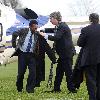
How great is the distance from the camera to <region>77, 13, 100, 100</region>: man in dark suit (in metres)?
10.7

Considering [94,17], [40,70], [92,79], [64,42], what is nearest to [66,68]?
[64,42]

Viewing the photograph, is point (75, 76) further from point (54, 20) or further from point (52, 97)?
point (54, 20)

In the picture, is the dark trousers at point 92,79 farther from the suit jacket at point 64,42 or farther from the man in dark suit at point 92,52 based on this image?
the suit jacket at point 64,42

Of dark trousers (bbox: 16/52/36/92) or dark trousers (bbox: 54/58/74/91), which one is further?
dark trousers (bbox: 54/58/74/91)

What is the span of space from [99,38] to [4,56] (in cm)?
955

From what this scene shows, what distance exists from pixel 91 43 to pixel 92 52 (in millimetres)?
194

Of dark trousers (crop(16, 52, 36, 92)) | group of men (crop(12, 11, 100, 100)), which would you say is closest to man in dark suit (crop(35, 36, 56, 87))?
group of men (crop(12, 11, 100, 100))

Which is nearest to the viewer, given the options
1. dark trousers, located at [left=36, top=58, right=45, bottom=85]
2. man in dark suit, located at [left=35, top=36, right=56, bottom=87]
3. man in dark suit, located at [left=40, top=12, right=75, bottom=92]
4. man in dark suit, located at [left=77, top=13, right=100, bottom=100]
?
man in dark suit, located at [left=77, top=13, right=100, bottom=100]

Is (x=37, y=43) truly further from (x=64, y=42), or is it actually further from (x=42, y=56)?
(x=64, y=42)

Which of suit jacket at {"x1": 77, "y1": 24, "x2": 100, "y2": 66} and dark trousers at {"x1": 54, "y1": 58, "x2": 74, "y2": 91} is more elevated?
suit jacket at {"x1": 77, "y1": 24, "x2": 100, "y2": 66}

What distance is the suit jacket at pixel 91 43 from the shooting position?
35.1ft

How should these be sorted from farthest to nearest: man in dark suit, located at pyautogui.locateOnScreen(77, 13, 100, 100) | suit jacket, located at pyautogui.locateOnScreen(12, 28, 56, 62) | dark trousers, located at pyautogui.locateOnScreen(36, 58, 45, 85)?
1. dark trousers, located at pyautogui.locateOnScreen(36, 58, 45, 85)
2. suit jacket, located at pyautogui.locateOnScreen(12, 28, 56, 62)
3. man in dark suit, located at pyautogui.locateOnScreen(77, 13, 100, 100)

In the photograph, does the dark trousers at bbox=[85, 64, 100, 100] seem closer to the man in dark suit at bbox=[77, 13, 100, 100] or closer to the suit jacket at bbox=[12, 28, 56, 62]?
the man in dark suit at bbox=[77, 13, 100, 100]

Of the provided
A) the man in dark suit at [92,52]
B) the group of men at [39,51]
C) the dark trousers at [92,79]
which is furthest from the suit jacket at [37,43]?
the dark trousers at [92,79]
